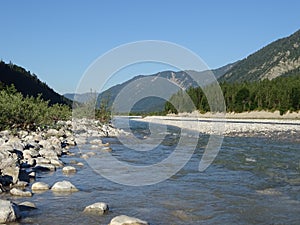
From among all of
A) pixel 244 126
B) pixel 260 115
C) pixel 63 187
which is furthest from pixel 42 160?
pixel 260 115

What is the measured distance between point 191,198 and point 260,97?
77057 mm

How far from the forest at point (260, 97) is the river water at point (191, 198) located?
64.6 metres

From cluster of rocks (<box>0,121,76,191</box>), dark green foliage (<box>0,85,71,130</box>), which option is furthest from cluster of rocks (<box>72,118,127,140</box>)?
cluster of rocks (<box>0,121,76,191</box>)

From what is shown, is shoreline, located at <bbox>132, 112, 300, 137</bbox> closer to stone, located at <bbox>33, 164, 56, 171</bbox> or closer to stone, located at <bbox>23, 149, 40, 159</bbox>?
stone, located at <bbox>23, 149, 40, 159</bbox>

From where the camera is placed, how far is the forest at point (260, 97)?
7600 cm

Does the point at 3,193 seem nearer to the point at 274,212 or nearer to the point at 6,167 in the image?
the point at 6,167

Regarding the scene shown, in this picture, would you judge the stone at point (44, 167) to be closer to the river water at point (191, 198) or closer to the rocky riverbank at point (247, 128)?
the river water at point (191, 198)

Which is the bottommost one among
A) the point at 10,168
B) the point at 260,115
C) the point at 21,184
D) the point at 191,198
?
the point at 191,198

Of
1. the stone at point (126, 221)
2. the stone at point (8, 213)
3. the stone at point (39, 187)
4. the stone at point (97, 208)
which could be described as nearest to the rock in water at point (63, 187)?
the stone at point (39, 187)

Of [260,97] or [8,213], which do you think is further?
[260,97]

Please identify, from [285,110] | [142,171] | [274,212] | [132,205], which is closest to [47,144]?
[142,171]

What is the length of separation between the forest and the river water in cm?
6459

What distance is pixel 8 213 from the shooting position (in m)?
7.34

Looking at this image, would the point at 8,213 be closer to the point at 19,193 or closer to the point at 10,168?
the point at 19,193
